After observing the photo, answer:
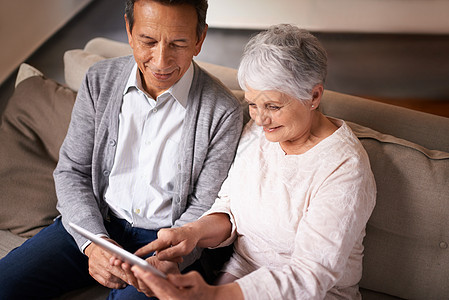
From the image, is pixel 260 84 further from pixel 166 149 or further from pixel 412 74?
pixel 412 74

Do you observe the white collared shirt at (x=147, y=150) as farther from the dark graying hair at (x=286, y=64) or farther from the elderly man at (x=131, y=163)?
the dark graying hair at (x=286, y=64)

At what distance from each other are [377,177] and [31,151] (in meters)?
1.30

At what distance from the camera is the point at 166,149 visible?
152 cm

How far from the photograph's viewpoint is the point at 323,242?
117 cm

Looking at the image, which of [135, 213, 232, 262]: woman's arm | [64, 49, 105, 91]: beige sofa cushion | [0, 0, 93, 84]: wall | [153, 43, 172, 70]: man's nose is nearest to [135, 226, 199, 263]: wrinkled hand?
[135, 213, 232, 262]: woman's arm

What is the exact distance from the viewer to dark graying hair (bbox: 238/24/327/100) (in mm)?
1229

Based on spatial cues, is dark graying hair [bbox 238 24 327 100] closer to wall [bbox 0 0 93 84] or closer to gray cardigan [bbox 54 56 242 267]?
gray cardigan [bbox 54 56 242 267]

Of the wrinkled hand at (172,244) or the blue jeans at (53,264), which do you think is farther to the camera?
the blue jeans at (53,264)

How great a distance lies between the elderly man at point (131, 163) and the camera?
1.48 meters

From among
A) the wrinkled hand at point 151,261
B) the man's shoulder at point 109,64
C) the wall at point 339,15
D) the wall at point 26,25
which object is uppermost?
the wall at point 339,15

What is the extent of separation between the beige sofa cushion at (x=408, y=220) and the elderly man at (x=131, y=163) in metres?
0.49

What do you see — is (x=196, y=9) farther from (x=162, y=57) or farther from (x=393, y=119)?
(x=393, y=119)

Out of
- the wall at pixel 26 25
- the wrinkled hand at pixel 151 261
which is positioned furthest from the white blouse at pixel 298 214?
the wall at pixel 26 25

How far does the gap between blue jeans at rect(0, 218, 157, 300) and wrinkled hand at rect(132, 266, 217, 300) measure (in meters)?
0.33
